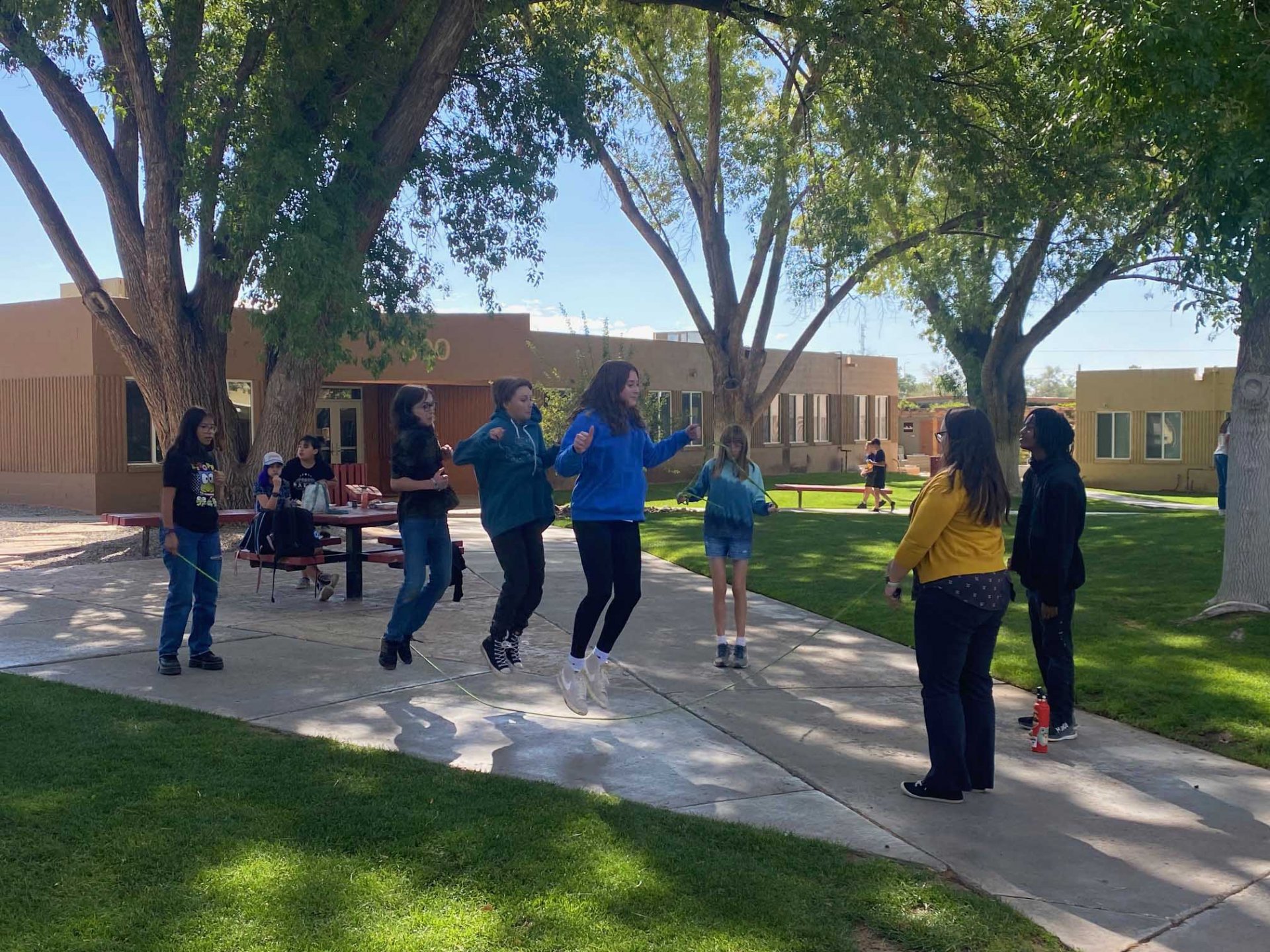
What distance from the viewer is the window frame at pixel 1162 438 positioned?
3488cm

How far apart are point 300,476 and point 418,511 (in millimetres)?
3761

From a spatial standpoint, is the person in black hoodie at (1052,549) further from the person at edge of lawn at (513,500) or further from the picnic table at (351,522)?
the picnic table at (351,522)

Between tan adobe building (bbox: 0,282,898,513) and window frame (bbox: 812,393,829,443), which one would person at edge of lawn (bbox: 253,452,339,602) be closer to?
tan adobe building (bbox: 0,282,898,513)

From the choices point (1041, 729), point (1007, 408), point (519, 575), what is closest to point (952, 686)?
point (1041, 729)

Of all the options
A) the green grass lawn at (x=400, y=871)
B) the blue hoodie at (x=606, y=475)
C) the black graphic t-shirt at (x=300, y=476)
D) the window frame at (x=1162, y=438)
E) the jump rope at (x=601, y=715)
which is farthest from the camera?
the window frame at (x=1162, y=438)

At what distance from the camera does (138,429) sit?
22.8 meters

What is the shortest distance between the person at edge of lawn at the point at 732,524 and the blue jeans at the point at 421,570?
1.76 metres

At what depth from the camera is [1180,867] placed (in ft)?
14.1

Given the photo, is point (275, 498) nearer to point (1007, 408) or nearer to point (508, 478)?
point (508, 478)

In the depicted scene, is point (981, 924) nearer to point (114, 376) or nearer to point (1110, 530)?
A: point (1110, 530)

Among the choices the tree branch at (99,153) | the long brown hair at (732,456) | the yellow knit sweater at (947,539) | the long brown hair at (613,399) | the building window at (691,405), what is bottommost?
the yellow knit sweater at (947,539)

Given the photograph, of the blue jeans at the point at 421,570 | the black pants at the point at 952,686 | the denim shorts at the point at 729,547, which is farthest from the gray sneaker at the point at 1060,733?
the blue jeans at the point at 421,570

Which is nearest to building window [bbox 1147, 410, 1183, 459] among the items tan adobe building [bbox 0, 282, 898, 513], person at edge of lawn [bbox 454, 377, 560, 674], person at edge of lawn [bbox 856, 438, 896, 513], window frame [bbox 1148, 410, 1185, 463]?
window frame [bbox 1148, 410, 1185, 463]

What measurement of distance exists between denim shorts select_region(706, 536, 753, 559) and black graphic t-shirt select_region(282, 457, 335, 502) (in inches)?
163
